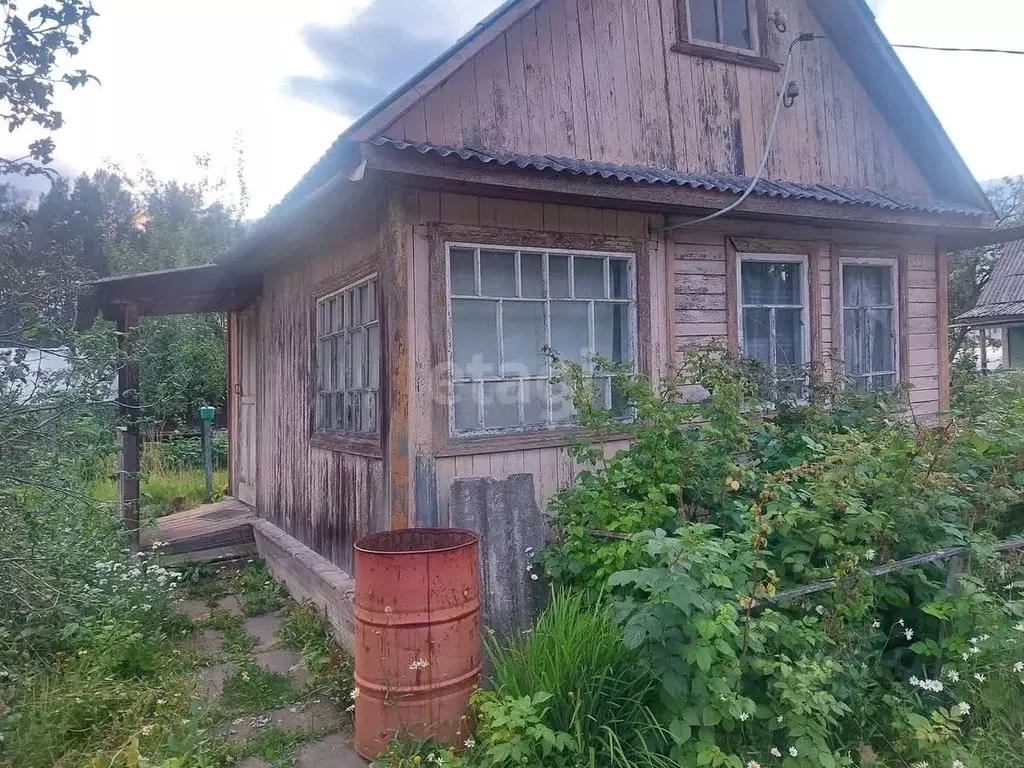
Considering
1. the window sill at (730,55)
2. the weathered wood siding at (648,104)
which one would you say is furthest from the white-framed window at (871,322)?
the window sill at (730,55)

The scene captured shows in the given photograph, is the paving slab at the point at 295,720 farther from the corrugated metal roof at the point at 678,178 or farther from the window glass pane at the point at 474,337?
the corrugated metal roof at the point at 678,178

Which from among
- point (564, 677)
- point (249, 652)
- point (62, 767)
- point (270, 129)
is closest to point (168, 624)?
point (249, 652)

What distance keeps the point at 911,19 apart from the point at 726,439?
226 inches

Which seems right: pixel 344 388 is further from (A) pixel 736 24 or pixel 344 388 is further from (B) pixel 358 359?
(A) pixel 736 24

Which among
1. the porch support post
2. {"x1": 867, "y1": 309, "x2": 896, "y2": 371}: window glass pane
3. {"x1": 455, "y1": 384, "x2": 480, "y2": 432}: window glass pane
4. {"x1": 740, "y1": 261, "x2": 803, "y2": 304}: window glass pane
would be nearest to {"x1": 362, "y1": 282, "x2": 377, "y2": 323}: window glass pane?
{"x1": 455, "y1": 384, "x2": 480, "y2": 432}: window glass pane

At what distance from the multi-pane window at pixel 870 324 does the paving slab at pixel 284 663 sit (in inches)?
200

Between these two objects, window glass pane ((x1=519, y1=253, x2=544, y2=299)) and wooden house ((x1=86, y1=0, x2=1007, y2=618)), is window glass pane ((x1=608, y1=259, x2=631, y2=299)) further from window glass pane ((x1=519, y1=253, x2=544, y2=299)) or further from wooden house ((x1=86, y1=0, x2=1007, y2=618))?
window glass pane ((x1=519, y1=253, x2=544, y2=299))

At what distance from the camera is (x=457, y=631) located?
Result: 334cm

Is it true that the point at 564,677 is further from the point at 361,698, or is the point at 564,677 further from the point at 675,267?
the point at 675,267

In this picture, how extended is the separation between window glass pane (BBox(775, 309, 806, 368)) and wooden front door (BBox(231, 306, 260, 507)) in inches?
221

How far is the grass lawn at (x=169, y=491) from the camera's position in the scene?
954cm

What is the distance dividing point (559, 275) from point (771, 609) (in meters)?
2.67

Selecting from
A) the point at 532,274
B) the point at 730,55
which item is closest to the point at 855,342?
the point at 730,55

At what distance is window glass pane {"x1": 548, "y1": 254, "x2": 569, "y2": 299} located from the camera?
194 inches
